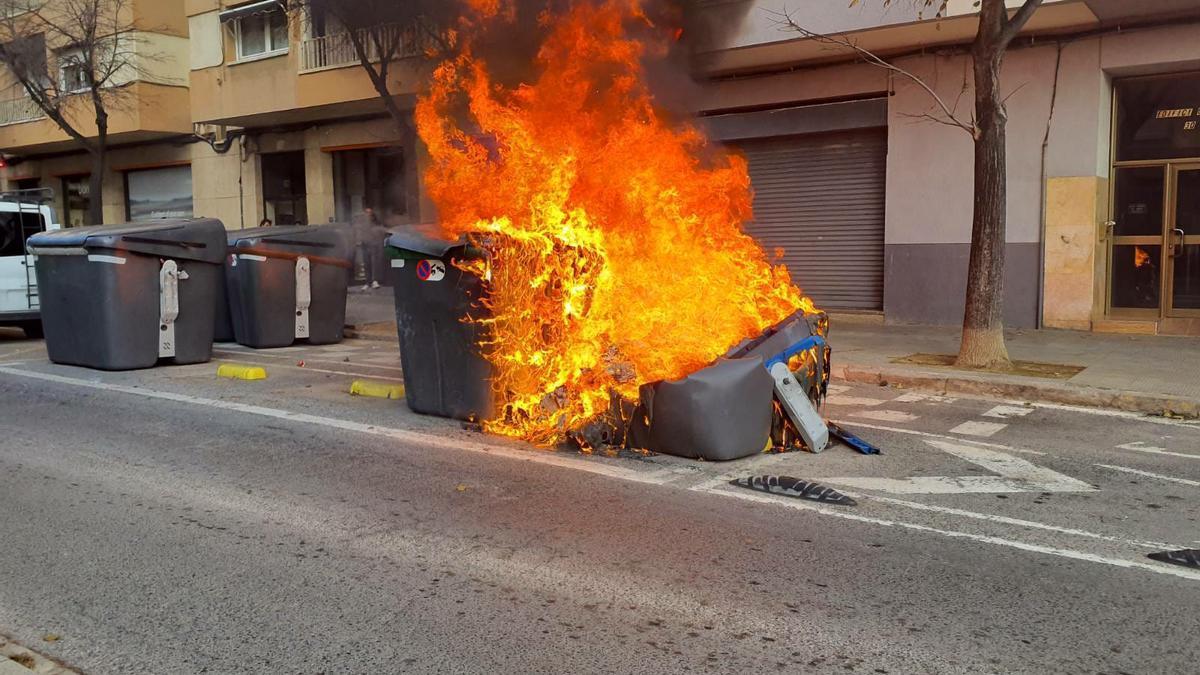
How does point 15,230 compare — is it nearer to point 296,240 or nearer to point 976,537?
point 296,240

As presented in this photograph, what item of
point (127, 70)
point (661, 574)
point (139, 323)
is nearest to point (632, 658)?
point (661, 574)

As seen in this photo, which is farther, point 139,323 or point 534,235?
point 139,323

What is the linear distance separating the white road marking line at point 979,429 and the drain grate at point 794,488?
2107 mm

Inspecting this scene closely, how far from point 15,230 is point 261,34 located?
27.2 ft

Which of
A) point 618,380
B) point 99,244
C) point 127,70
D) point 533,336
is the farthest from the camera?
point 127,70

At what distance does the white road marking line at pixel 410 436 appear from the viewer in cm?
559

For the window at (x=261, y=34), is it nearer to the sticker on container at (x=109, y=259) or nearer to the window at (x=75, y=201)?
the window at (x=75, y=201)

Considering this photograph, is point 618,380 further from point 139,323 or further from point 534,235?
point 139,323

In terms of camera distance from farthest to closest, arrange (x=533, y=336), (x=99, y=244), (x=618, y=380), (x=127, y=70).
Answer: (x=127, y=70) < (x=99, y=244) < (x=533, y=336) < (x=618, y=380)

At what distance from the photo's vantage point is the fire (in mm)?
6082

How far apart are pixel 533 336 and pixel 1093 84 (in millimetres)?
9062

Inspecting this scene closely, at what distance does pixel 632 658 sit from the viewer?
10.3 ft

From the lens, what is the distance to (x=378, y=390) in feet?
27.7

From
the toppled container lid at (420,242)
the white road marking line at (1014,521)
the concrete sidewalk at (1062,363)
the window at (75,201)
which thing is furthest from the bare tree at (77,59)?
the white road marking line at (1014,521)
